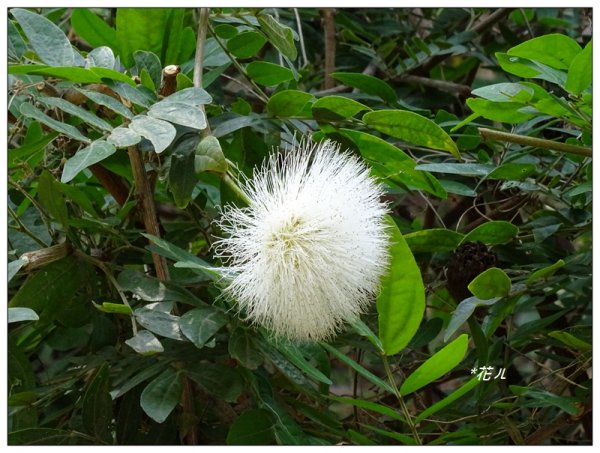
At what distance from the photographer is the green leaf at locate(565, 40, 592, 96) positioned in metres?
0.79

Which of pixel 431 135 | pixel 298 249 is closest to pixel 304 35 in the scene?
pixel 431 135

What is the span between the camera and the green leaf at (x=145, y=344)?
29.9 inches

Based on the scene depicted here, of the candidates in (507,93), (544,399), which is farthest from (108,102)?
(544,399)

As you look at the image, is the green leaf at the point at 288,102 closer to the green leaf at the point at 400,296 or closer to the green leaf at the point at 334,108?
the green leaf at the point at 334,108

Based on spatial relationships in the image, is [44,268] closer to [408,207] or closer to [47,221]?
[47,221]

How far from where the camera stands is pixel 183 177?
33.0 inches

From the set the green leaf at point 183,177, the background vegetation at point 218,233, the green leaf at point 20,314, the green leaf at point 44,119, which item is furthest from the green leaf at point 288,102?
the green leaf at point 20,314

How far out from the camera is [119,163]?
3.06 feet

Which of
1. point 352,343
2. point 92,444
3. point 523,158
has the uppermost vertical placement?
point 523,158

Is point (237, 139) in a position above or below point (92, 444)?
above

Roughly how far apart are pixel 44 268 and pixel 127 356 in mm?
130

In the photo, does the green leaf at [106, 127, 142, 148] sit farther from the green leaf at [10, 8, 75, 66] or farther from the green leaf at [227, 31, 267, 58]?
the green leaf at [227, 31, 267, 58]

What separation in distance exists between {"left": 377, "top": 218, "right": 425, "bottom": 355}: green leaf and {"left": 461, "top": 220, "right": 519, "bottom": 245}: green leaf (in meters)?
0.13

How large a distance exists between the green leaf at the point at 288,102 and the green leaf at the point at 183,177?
0.11m
